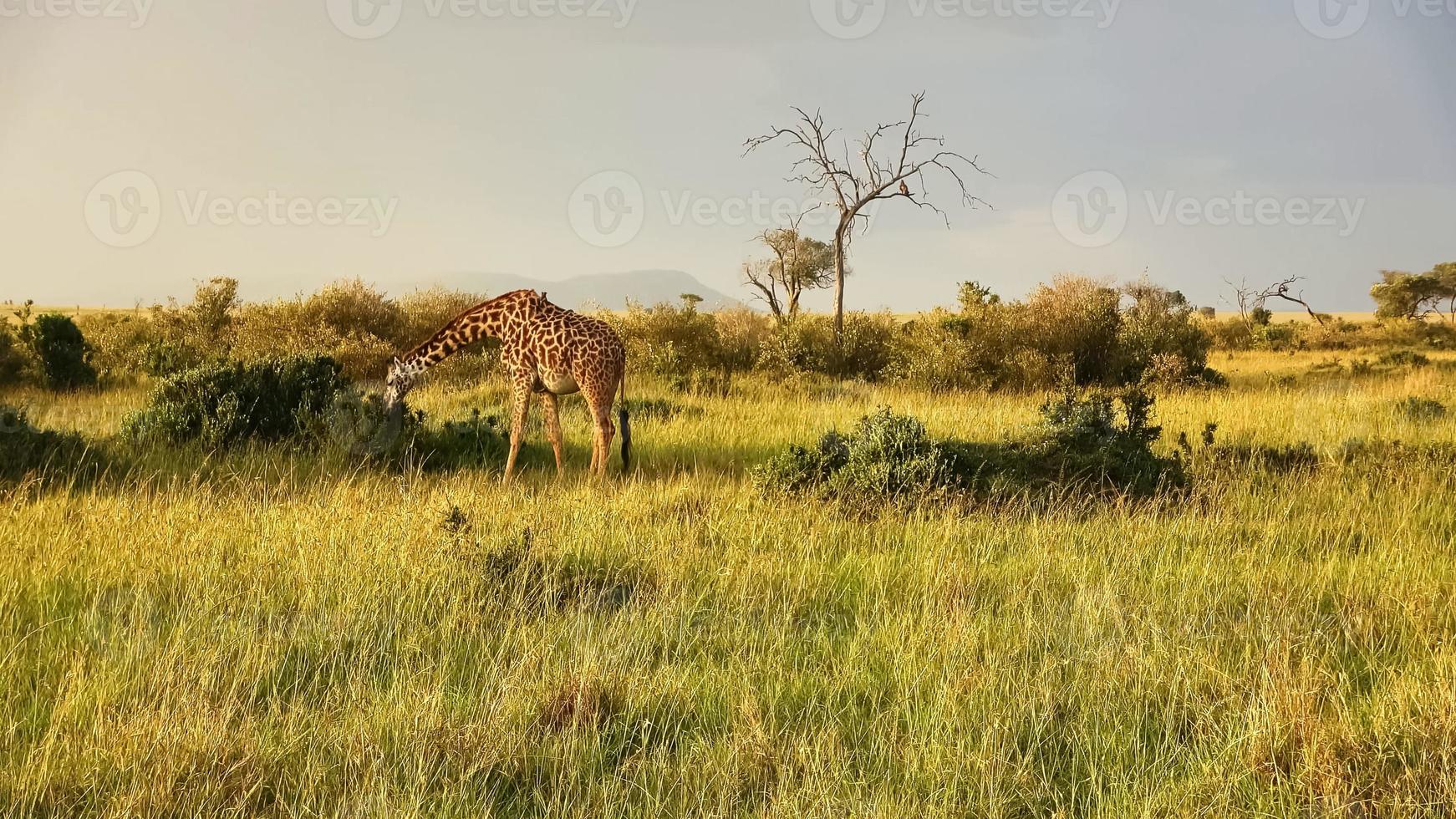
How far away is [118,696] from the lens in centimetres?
359

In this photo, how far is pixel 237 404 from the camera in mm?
9445

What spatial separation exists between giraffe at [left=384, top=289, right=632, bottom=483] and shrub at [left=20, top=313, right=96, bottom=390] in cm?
1020

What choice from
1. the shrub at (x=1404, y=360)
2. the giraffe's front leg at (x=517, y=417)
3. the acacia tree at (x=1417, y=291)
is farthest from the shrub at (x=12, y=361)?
the acacia tree at (x=1417, y=291)

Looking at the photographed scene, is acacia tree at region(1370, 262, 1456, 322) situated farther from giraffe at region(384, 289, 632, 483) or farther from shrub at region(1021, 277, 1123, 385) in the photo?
giraffe at region(384, 289, 632, 483)

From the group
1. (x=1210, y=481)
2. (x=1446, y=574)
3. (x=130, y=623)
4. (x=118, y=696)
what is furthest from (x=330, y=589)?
(x=1210, y=481)

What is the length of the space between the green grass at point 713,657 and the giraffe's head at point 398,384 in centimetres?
204

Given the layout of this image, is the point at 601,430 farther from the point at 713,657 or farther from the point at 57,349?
the point at 57,349

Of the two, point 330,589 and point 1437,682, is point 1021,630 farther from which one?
point 330,589

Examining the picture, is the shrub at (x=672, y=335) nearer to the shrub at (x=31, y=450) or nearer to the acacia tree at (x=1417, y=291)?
the shrub at (x=31, y=450)

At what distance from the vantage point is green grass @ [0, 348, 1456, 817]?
306 centimetres

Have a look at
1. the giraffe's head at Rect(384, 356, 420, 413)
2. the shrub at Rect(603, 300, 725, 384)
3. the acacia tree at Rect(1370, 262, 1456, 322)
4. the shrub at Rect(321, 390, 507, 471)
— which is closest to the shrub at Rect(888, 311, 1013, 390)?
the shrub at Rect(603, 300, 725, 384)

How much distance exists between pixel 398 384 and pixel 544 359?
5.86 feet

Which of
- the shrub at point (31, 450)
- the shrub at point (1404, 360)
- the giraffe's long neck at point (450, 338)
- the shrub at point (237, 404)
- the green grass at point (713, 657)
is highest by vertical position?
the shrub at point (1404, 360)

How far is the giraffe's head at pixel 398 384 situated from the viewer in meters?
9.32
